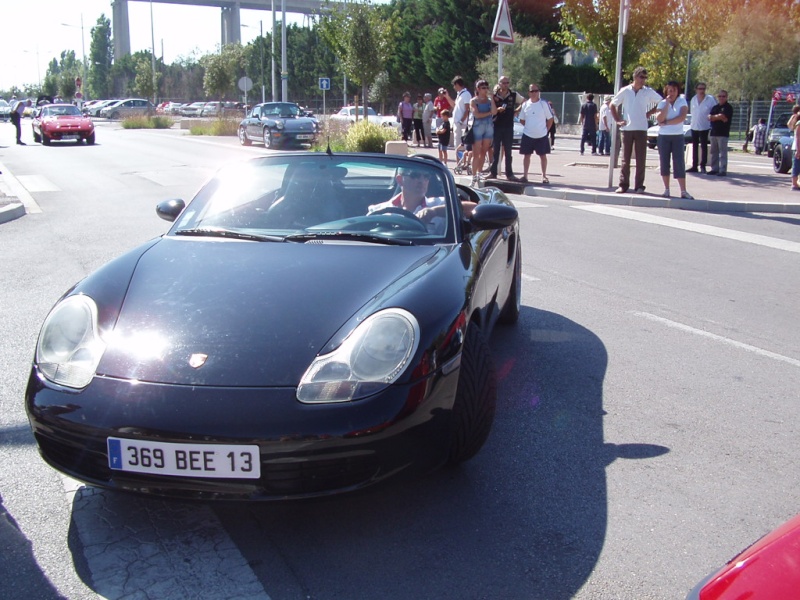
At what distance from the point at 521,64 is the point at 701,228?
128 ft

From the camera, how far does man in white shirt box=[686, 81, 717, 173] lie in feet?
52.7

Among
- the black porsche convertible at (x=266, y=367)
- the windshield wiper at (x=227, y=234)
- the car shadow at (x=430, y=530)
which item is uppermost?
the windshield wiper at (x=227, y=234)

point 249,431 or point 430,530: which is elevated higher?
point 249,431

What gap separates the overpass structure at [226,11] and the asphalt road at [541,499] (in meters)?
74.6

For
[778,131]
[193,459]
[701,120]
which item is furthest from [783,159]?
[193,459]

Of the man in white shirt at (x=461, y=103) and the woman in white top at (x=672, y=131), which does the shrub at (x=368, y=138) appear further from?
the woman in white top at (x=672, y=131)

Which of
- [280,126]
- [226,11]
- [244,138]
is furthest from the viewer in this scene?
[226,11]

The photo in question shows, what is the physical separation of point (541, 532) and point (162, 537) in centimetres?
138

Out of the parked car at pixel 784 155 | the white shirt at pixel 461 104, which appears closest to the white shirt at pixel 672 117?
the white shirt at pixel 461 104

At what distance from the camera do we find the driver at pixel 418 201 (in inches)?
165

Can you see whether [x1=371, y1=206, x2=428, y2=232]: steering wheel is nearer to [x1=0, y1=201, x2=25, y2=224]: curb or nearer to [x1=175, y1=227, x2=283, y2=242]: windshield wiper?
[x1=175, y1=227, x2=283, y2=242]: windshield wiper

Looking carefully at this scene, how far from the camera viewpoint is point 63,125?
99.8ft

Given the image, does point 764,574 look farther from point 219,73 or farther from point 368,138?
point 219,73

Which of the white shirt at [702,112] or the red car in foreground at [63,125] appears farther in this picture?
the red car in foreground at [63,125]
